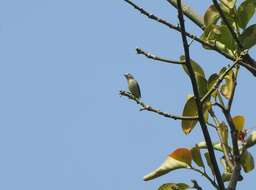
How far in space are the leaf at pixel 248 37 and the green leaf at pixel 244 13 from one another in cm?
6

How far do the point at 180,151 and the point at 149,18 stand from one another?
1.24ft

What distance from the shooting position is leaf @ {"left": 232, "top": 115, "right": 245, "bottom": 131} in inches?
79.1

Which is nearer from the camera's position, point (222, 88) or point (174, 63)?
point (174, 63)

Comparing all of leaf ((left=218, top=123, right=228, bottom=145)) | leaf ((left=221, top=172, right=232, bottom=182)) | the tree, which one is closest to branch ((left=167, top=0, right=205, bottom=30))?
the tree

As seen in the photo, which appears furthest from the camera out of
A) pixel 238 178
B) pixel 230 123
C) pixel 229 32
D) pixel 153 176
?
pixel 229 32

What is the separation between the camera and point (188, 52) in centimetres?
168

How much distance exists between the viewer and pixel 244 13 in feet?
7.12

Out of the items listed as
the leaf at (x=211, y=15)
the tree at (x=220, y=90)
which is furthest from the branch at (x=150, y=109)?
the leaf at (x=211, y=15)

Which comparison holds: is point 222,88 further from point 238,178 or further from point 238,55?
point 238,178

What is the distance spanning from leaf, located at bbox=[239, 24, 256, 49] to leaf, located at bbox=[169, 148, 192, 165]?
0.34 meters

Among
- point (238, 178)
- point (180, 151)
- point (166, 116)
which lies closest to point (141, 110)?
point (166, 116)

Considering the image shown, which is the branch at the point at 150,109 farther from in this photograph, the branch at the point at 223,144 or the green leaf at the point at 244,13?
the green leaf at the point at 244,13

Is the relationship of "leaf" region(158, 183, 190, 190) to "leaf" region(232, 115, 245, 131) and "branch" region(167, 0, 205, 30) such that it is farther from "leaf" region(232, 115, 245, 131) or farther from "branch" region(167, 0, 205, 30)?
"branch" region(167, 0, 205, 30)

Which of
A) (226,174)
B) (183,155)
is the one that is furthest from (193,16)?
(226,174)
